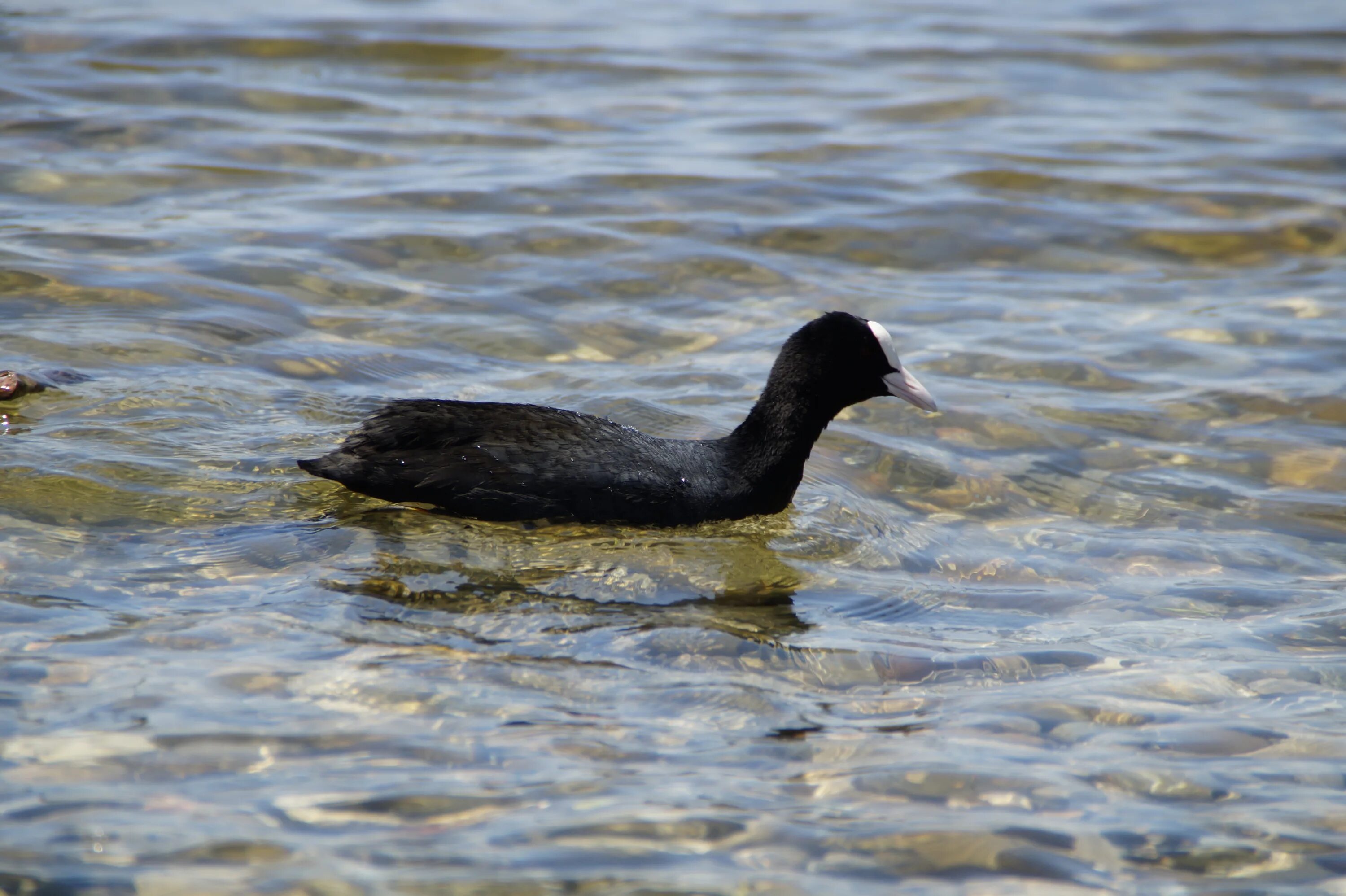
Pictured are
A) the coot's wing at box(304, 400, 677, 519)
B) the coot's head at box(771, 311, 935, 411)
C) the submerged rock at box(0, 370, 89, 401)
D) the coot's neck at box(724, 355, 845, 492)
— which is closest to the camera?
the coot's wing at box(304, 400, 677, 519)

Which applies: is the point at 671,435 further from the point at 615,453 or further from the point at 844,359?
the point at 615,453

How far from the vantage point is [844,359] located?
5887 mm

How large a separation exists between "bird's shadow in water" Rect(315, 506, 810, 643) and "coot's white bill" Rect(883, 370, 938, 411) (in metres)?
0.81

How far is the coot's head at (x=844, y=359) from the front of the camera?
5863mm

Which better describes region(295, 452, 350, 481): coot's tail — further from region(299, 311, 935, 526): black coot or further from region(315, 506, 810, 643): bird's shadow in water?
region(315, 506, 810, 643): bird's shadow in water

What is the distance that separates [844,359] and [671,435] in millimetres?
1173

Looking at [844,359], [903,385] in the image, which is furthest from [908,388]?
[844,359]

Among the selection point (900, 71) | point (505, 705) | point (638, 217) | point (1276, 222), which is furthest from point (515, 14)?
point (505, 705)

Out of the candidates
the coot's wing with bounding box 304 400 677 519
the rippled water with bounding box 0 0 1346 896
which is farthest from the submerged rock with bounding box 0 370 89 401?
the coot's wing with bounding box 304 400 677 519

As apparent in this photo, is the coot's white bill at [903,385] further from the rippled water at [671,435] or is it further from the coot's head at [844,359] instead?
the rippled water at [671,435]

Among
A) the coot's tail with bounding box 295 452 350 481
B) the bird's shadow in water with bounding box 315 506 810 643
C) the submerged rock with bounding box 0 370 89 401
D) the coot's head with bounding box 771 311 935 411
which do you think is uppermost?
the coot's head with bounding box 771 311 935 411

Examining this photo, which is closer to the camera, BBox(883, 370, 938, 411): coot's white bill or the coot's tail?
the coot's tail

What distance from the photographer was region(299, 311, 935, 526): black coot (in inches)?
208

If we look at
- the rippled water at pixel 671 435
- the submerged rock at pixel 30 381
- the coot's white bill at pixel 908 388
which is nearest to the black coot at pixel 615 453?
the coot's white bill at pixel 908 388
